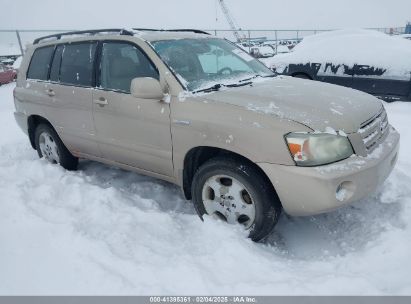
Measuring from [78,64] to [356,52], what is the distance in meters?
5.76

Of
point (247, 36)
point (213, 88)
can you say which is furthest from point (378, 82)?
point (247, 36)

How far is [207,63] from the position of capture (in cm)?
388

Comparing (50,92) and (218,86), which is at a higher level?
(218,86)

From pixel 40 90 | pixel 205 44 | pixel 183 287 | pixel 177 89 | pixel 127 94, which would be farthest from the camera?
pixel 40 90

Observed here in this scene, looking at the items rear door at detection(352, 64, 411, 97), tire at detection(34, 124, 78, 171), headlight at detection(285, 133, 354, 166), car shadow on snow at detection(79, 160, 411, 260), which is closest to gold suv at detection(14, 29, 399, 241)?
headlight at detection(285, 133, 354, 166)

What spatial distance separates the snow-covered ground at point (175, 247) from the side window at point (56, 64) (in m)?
1.31

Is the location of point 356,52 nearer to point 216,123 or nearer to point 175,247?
point 216,123

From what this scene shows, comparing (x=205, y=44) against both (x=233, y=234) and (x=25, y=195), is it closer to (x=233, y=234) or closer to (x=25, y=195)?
(x=233, y=234)

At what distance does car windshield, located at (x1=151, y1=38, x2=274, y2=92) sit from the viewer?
138 inches

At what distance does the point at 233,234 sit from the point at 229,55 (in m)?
2.07

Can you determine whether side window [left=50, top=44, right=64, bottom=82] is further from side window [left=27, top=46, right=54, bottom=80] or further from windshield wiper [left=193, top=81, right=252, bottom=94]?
windshield wiper [left=193, top=81, right=252, bottom=94]

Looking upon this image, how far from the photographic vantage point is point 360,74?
24.5ft

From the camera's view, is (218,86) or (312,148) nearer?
(312,148)

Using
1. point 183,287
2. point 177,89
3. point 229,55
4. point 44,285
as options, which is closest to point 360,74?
point 229,55
